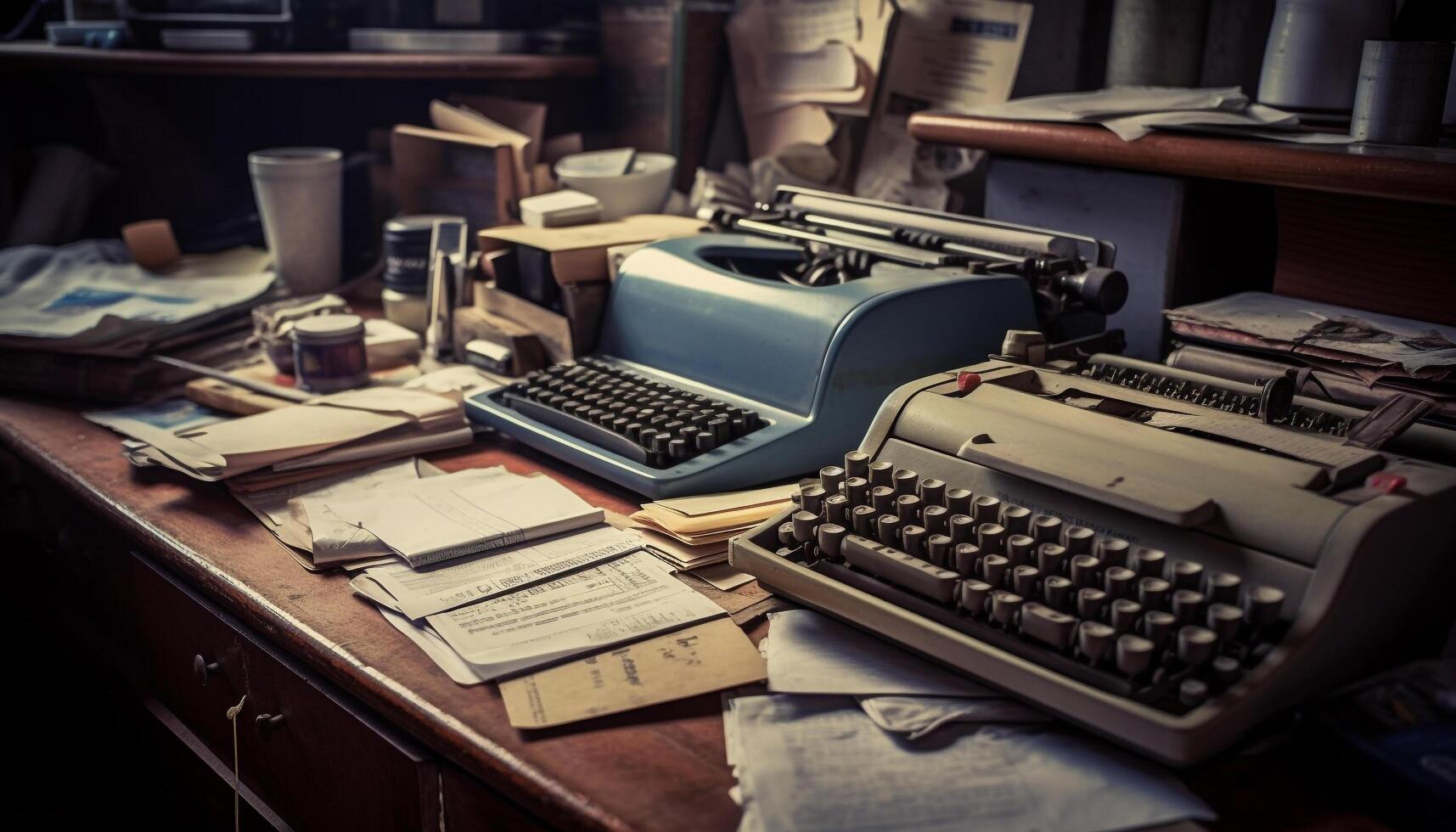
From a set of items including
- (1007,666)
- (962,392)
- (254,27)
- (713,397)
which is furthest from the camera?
(254,27)

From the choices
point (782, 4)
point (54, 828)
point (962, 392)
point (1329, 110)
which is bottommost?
point (54, 828)

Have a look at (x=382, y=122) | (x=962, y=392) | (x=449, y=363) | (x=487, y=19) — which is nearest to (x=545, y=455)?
(x=449, y=363)

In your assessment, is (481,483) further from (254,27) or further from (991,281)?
(254,27)

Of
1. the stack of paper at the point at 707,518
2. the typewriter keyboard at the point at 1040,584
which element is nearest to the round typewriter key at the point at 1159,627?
the typewriter keyboard at the point at 1040,584

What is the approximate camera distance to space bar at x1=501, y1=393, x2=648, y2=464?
4.30ft

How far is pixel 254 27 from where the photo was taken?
2150 mm

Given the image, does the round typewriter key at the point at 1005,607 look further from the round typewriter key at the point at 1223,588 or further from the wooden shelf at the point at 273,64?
the wooden shelf at the point at 273,64

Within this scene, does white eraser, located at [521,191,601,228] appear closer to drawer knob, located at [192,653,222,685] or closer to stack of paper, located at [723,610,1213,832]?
drawer knob, located at [192,653,222,685]

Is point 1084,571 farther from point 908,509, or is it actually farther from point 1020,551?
point 908,509

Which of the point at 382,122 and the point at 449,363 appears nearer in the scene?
the point at 449,363

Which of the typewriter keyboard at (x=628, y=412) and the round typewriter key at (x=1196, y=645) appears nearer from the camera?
the round typewriter key at (x=1196, y=645)

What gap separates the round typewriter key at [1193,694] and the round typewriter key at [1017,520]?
186 millimetres

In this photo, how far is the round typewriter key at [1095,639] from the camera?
31.9 inches

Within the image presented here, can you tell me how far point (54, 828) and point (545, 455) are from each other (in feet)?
Result: 4.11
